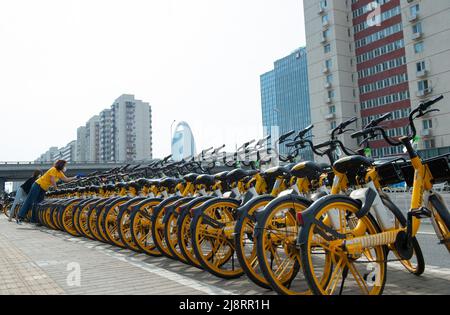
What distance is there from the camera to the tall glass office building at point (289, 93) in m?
100

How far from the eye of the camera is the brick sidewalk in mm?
3965

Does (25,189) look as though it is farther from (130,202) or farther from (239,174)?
(239,174)

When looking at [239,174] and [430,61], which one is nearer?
[239,174]

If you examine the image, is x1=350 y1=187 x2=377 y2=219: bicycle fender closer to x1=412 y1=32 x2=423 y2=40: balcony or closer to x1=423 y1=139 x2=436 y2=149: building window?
x1=423 y1=139 x2=436 y2=149: building window

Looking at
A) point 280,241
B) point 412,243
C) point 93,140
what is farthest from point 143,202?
point 93,140

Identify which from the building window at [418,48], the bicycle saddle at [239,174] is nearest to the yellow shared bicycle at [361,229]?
the bicycle saddle at [239,174]

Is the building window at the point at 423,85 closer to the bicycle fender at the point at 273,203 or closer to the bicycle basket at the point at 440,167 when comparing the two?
the bicycle basket at the point at 440,167

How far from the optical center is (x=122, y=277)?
182 inches

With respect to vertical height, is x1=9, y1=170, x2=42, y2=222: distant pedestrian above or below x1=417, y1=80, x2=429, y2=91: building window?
below

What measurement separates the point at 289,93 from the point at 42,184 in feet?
320

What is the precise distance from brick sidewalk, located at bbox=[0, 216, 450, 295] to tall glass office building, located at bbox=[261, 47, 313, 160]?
9143cm

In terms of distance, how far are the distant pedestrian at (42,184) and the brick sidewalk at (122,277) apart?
4691 mm

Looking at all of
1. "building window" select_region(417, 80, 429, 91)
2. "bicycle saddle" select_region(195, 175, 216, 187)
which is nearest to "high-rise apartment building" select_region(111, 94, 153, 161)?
"building window" select_region(417, 80, 429, 91)
